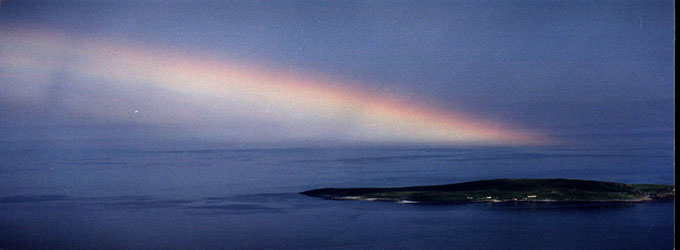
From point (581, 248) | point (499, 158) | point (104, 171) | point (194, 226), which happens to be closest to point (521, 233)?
point (581, 248)

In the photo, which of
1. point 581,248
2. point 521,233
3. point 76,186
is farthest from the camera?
point 76,186

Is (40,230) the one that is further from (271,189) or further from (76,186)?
(271,189)

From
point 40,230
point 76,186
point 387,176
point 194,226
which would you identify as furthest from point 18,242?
point 387,176

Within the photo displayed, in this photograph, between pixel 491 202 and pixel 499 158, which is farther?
pixel 499 158

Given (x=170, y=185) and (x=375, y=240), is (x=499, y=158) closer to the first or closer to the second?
(x=375, y=240)

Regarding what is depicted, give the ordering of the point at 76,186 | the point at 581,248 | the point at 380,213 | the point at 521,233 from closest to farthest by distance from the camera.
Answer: the point at 581,248 < the point at 521,233 < the point at 380,213 < the point at 76,186

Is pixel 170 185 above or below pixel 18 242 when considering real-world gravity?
above
